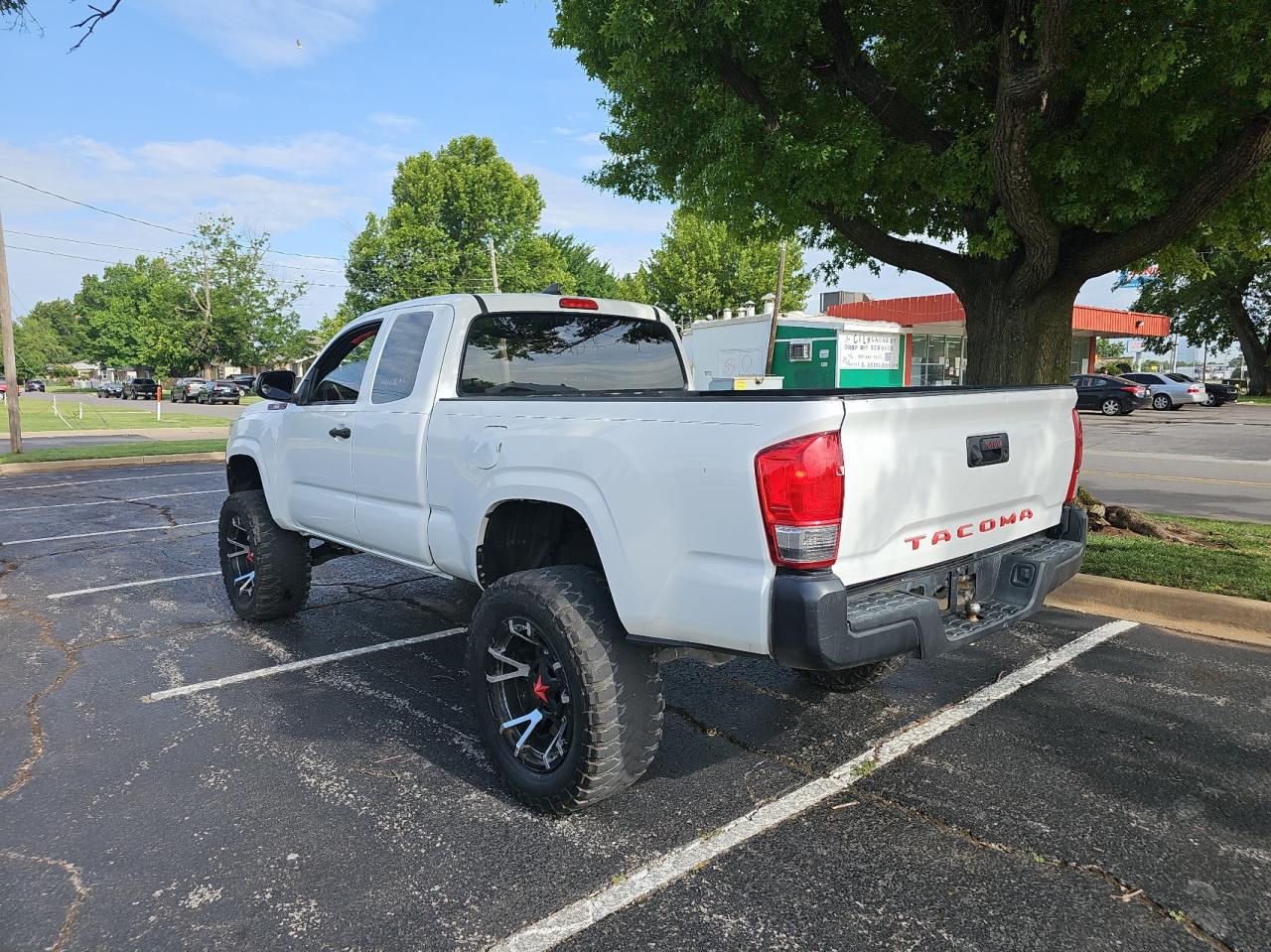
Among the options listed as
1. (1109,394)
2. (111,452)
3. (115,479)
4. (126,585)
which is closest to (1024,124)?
(126,585)

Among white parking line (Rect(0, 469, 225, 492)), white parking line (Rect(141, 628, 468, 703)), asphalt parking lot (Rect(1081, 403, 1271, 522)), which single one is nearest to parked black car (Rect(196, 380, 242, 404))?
white parking line (Rect(0, 469, 225, 492))

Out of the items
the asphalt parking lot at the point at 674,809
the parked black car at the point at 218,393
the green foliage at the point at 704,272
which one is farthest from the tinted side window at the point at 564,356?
the parked black car at the point at 218,393

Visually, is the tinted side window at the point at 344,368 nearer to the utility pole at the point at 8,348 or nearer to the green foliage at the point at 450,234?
the utility pole at the point at 8,348

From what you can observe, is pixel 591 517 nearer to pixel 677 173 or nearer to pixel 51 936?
pixel 51 936

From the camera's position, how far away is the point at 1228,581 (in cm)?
565

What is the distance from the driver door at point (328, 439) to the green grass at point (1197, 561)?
5.24 m

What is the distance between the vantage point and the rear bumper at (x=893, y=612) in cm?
248

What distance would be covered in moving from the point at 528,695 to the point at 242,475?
12.1 feet

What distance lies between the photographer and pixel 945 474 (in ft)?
9.66

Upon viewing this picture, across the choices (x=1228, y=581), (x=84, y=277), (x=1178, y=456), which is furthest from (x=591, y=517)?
(x=84, y=277)

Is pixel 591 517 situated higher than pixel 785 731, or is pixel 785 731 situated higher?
pixel 591 517

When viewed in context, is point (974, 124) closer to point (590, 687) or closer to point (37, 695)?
point (590, 687)

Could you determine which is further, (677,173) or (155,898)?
(677,173)

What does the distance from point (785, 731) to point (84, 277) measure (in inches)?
6250
